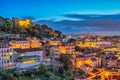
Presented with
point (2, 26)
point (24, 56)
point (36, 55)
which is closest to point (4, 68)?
point (24, 56)

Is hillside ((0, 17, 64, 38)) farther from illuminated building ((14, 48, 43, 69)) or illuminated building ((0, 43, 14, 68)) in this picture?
illuminated building ((0, 43, 14, 68))

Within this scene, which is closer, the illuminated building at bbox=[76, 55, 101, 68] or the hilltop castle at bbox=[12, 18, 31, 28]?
the illuminated building at bbox=[76, 55, 101, 68]

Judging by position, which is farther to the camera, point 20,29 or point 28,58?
point 20,29

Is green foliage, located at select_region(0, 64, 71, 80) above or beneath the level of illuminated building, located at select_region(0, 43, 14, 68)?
beneath

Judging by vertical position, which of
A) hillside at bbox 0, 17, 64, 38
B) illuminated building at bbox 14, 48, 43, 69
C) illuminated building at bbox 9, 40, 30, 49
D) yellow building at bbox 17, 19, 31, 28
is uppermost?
yellow building at bbox 17, 19, 31, 28

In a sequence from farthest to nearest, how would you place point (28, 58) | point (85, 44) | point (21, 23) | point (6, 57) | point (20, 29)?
point (85, 44)
point (21, 23)
point (20, 29)
point (28, 58)
point (6, 57)

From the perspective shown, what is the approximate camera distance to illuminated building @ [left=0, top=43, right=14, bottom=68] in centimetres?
890

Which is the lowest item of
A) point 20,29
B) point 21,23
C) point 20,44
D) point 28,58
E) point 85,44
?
point 28,58

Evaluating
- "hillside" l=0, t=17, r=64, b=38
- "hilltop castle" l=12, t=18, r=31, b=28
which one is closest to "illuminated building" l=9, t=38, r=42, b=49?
"hillside" l=0, t=17, r=64, b=38

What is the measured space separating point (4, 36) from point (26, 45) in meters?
1.06

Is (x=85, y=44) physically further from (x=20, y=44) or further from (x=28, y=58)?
(x=28, y=58)

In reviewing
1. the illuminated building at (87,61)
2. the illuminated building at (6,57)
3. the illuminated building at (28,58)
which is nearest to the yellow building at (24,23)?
the illuminated building at (87,61)

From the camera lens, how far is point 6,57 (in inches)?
359

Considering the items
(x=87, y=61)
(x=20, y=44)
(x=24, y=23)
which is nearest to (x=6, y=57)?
(x=20, y=44)
